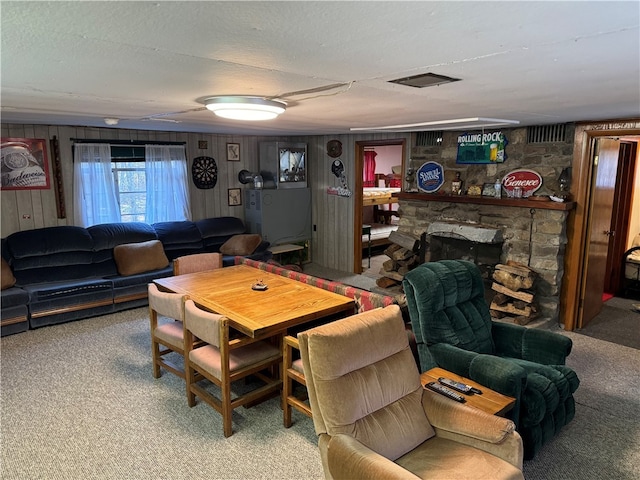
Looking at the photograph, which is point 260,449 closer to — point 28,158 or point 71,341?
point 71,341

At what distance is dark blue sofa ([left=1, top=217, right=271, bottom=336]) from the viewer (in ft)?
14.7

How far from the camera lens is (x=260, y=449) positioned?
8.95 ft

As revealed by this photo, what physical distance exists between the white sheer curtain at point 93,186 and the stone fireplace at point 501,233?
385 centimetres

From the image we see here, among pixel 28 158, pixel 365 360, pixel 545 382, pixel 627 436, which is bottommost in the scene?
pixel 627 436

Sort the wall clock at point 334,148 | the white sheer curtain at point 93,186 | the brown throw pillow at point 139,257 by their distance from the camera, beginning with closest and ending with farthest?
the brown throw pillow at point 139,257
the white sheer curtain at point 93,186
the wall clock at point 334,148

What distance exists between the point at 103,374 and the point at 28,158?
290 cm

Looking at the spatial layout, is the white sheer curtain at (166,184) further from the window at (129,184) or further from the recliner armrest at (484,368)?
the recliner armrest at (484,368)

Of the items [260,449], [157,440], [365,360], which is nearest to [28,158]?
[157,440]

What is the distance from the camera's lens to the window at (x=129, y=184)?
5426 mm

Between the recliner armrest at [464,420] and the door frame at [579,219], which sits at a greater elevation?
the door frame at [579,219]

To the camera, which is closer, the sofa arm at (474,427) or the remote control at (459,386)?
the sofa arm at (474,427)

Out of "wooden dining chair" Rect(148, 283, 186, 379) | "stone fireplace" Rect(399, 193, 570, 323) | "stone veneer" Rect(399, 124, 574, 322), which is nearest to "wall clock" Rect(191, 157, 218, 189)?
"stone fireplace" Rect(399, 193, 570, 323)

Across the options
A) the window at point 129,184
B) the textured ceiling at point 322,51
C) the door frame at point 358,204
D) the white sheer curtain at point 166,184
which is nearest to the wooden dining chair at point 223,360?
the textured ceiling at point 322,51

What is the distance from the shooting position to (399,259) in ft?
18.6
